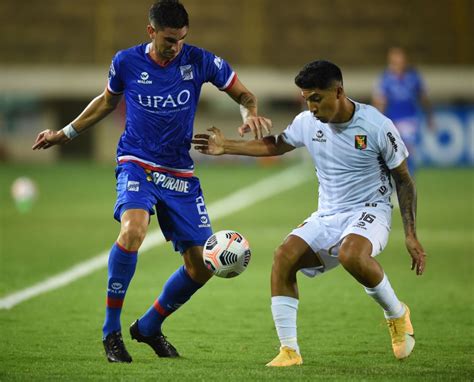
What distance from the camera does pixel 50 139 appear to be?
7688mm

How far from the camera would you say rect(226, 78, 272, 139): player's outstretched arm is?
707cm

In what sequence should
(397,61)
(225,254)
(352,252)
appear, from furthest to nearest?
(397,61)
(225,254)
(352,252)

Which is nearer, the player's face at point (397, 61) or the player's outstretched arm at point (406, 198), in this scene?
the player's outstretched arm at point (406, 198)

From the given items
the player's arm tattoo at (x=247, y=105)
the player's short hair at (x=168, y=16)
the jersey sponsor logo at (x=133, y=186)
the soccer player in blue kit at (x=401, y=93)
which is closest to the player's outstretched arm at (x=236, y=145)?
the player's arm tattoo at (x=247, y=105)

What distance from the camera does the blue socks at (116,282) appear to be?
22.7ft

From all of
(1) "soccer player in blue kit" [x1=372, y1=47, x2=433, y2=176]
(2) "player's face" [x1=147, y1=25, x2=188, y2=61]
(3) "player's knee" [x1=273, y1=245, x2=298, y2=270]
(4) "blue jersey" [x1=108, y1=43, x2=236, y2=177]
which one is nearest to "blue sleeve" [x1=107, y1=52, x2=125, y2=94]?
(4) "blue jersey" [x1=108, y1=43, x2=236, y2=177]

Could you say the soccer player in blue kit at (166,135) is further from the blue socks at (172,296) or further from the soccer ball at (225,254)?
the soccer ball at (225,254)

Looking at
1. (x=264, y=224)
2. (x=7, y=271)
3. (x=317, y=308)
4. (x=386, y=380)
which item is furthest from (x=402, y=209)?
(x=264, y=224)

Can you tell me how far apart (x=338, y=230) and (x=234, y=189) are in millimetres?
14895

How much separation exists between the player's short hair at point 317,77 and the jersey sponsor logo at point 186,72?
0.96m

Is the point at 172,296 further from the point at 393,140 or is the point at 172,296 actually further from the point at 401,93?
the point at 401,93

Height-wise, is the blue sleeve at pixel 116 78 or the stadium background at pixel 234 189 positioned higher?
the blue sleeve at pixel 116 78

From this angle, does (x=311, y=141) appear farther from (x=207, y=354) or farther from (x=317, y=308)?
(x=317, y=308)

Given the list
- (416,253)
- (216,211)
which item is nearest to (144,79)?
(416,253)
